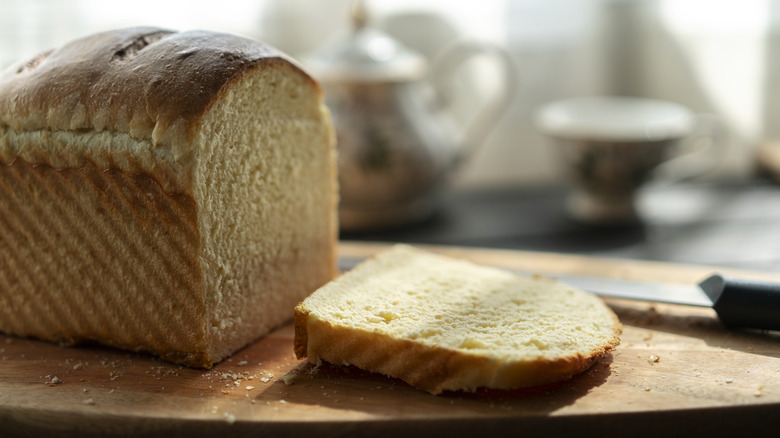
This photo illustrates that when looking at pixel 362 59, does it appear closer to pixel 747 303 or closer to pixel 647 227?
pixel 647 227

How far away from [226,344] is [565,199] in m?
2.31

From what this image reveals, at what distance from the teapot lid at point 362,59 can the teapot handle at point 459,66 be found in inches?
8.6

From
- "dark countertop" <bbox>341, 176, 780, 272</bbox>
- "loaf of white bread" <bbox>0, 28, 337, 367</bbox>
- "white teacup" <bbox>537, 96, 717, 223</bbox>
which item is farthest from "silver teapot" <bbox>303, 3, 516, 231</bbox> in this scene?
"loaf of white bread" <bbox>0, 28, 337, 367</bbox>

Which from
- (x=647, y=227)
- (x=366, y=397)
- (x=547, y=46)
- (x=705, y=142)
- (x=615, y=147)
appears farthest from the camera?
(x=547, y=46)

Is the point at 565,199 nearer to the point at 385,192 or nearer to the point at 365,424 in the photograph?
the point at 385,192

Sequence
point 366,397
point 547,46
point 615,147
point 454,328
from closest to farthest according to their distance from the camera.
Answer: point 366,397
point 454,328
point 615,147
point 547,46

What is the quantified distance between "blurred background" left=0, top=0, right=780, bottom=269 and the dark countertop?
0.02m

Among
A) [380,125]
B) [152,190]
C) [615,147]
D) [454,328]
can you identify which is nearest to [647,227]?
[615,147]

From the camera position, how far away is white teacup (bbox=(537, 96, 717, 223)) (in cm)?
300

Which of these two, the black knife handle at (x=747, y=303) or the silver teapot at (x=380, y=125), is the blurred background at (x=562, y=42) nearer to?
the silver teapot at (x=380, y=125)

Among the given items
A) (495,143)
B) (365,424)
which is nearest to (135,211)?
(365,424)

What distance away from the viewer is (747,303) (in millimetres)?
1807

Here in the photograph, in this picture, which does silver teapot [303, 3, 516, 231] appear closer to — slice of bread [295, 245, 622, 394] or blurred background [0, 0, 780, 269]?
blurred background [0, 0, 780, 269]

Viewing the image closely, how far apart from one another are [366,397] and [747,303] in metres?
1.02
